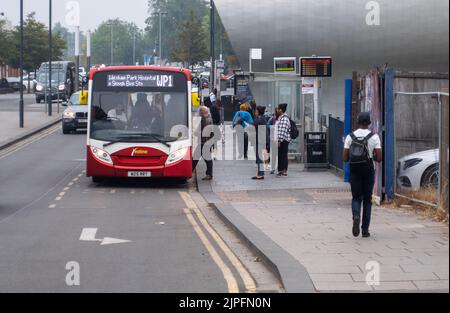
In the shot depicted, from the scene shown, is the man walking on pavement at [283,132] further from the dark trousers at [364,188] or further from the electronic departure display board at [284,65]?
the dark trousers at [364,188]

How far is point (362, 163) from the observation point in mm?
12883

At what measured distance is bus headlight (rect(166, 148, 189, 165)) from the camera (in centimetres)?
2261

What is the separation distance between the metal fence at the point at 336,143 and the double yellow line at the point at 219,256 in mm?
6300

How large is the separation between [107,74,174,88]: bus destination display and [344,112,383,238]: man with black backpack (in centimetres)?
1071

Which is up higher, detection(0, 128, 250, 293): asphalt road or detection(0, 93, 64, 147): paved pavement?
detection(0, 93, 64, 147): paved pavement

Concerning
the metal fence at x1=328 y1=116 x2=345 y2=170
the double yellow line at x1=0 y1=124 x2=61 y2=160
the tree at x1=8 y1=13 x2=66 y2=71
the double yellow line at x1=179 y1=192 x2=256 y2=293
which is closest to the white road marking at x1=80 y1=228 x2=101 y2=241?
the double yellow line at x1=179 y1=192 x2=256 y2=293

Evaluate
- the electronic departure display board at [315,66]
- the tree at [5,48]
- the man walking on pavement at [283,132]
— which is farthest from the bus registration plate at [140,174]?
the tree at [5,48]

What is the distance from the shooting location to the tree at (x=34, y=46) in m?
92.9

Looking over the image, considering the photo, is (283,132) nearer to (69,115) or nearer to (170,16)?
(69,115)

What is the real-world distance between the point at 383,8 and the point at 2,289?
34.4 m

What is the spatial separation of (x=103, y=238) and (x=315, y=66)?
12.7 meters

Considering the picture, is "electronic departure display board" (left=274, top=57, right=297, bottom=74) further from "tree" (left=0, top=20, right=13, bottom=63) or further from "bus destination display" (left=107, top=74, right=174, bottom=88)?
"tree" (left=0, top=20, right=13, bottom=63)

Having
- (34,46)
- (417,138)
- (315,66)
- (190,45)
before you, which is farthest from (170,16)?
(417,138)

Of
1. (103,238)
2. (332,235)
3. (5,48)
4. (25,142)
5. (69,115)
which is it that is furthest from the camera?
(5,48)
